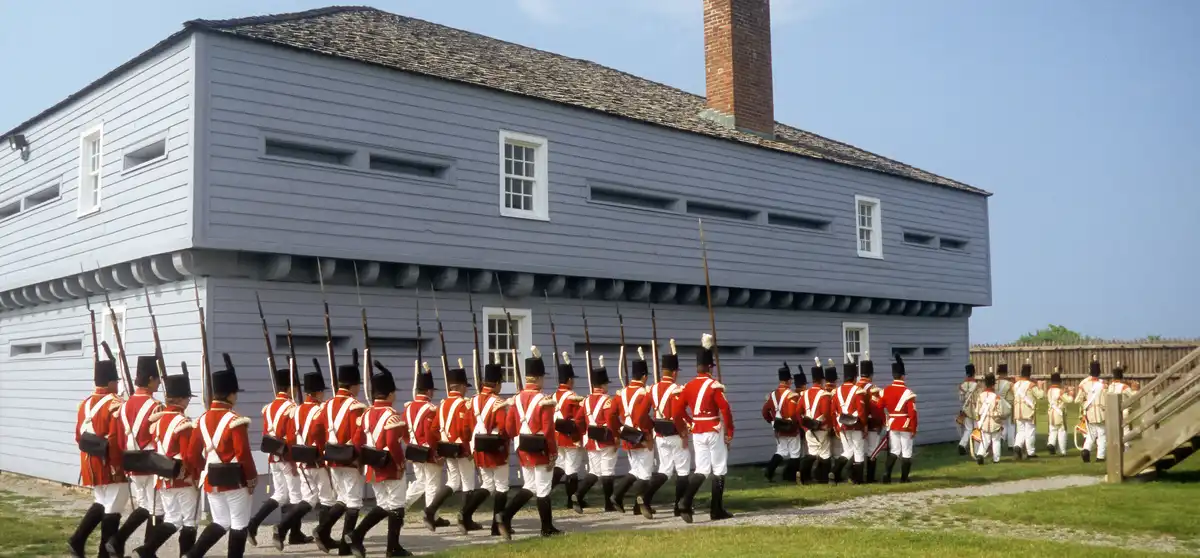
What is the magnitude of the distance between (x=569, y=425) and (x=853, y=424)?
6.13m

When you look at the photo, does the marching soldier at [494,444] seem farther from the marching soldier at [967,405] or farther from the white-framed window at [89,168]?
the marching soldier at [967,405]

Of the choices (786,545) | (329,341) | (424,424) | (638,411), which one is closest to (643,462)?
(638,411)

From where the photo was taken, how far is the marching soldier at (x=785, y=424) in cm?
1870

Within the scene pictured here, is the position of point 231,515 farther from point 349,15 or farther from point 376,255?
point 349,15

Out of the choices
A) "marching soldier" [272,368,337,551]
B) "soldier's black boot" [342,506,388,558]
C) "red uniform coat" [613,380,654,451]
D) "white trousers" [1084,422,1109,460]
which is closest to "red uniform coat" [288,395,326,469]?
"marching soldier" [272,368,337,551]

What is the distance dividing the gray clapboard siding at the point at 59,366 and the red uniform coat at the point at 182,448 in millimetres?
5027

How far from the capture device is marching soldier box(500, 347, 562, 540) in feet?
40.6

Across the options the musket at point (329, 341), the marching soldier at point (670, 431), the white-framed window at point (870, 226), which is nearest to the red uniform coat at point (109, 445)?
the musket at point (329, 341)

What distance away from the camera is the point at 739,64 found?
24875 mm

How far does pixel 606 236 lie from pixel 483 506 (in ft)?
20.2

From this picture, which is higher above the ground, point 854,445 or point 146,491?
point 146,491

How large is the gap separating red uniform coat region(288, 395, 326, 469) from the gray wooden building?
12.1 ft

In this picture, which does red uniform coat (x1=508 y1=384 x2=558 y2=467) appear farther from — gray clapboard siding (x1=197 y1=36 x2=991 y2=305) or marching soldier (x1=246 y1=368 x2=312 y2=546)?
gray clapboard siding (x1=197 y1=36 x2=991 y2=305)

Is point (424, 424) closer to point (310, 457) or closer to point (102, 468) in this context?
point (310, 457)
